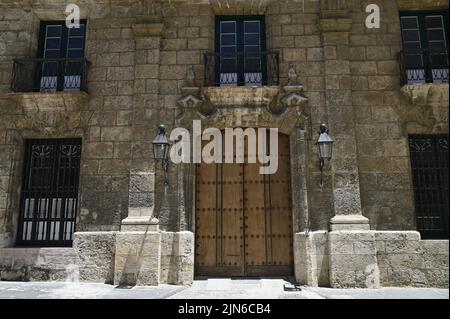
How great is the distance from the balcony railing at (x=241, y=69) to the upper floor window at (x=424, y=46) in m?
2.66

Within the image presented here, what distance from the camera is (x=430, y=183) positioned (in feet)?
23.2

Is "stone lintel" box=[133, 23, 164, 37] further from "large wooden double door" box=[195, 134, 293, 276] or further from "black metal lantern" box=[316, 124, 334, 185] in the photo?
"black metal lantern" box=[316, 124, 334, 185]

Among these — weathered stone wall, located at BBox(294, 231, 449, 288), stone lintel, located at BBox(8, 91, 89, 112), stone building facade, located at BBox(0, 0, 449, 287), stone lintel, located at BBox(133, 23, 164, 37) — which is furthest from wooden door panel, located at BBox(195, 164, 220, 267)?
stone lintel, located at BBox(133, 23, 164, 37)

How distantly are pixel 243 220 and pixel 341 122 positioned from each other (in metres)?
2.73

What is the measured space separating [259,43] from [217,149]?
2.53m

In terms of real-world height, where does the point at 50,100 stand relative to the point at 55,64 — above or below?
below

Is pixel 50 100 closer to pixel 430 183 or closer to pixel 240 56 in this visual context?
pixel 240 56

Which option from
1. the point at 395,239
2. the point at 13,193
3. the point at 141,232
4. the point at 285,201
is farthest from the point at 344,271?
the point at 13,193

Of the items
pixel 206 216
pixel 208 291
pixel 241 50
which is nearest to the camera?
pixel 208 291

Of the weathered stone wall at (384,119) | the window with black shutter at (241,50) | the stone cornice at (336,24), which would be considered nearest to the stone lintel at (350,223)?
the weathered stone wall at (384,119)

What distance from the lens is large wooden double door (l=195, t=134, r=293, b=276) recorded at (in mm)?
7129

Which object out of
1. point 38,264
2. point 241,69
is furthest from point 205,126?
point 38,264

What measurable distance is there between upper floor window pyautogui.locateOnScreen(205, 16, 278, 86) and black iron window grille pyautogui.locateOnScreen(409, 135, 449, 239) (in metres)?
3.21

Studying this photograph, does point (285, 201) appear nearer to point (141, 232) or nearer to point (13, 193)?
point (141, 232)
